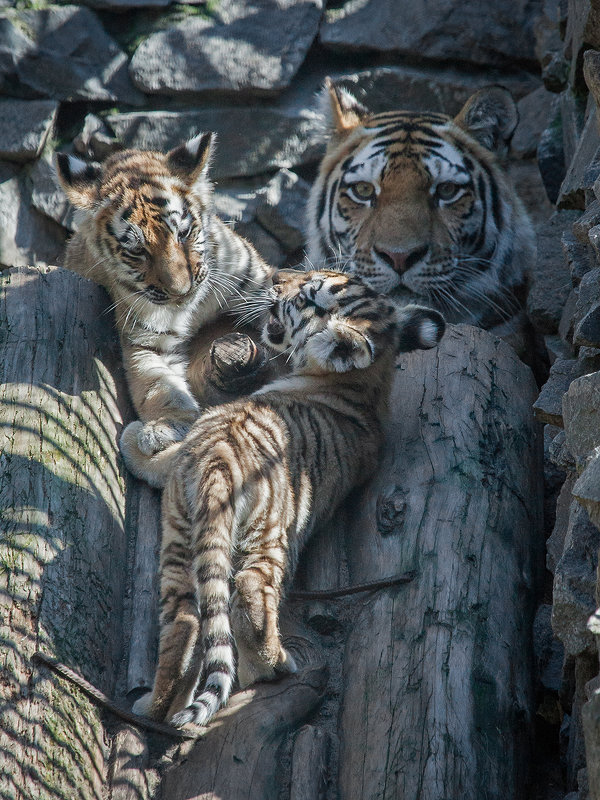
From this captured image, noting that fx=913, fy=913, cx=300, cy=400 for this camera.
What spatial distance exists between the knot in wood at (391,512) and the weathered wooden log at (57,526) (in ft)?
2.94

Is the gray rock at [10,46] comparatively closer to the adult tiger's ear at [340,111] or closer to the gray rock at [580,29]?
the adult tiger's ear at [340,111]

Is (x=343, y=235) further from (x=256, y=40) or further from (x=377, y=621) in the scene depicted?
(x=377, y=621)

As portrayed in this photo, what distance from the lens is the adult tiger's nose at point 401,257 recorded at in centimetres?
423

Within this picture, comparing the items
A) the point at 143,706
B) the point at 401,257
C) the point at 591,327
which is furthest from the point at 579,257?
the point at 143,706

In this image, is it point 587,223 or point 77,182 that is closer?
point 587,223

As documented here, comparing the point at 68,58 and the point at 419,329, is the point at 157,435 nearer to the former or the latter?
the point at 419,329

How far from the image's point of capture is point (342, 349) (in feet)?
10.7

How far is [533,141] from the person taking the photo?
593 centimetres

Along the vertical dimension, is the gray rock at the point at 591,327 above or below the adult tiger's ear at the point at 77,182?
below

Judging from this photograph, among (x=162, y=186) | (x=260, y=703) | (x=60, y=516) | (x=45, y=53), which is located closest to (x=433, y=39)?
(x=45, y=53)

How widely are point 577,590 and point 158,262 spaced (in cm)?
242

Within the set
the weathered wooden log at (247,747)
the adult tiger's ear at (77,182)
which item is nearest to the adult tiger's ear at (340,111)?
the adult tiger's ear at (77,182)

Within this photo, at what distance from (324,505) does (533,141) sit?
3.74 meters

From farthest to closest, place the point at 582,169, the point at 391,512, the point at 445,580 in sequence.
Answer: the point at 582,169
the point at 391,512
the point at 445,580
